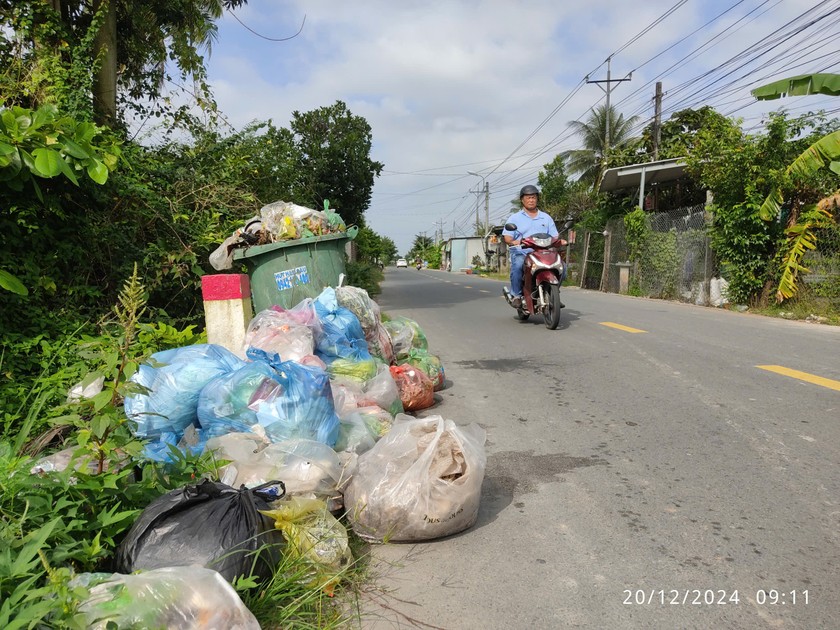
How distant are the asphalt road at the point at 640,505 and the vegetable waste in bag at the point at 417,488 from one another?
0.10 m

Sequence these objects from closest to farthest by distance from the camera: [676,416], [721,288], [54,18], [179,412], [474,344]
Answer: [179,412]
[676,416]
[54,18]
[474,344]
[721,288]

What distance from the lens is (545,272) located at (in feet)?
27.3

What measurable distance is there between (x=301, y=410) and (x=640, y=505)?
1.74m

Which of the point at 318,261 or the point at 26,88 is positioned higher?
the point at 26,88

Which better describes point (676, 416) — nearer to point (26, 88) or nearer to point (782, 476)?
point (782, 476)

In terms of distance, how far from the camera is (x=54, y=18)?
656 centimetres

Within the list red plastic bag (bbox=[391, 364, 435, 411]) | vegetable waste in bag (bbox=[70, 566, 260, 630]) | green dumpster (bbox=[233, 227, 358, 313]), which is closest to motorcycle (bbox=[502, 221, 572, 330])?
green dumpster (bbox=[233, 227, 358, 313])

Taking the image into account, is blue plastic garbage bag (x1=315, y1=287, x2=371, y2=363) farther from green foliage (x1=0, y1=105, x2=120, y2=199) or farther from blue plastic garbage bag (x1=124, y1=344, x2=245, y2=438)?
green foliage (x1=0, y1=105, x2=120, y2=199)

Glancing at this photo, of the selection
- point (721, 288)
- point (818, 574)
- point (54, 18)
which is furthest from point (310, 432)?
point (721, 288)

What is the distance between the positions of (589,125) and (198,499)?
1526 inches

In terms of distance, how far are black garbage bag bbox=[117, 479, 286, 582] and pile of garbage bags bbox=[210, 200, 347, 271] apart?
12.3 feet

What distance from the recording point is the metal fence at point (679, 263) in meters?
10.9

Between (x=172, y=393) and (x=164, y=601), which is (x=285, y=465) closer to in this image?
(x=172, y=393)

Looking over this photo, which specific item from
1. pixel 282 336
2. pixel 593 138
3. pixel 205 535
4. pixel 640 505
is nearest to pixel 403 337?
pixel 282 336
